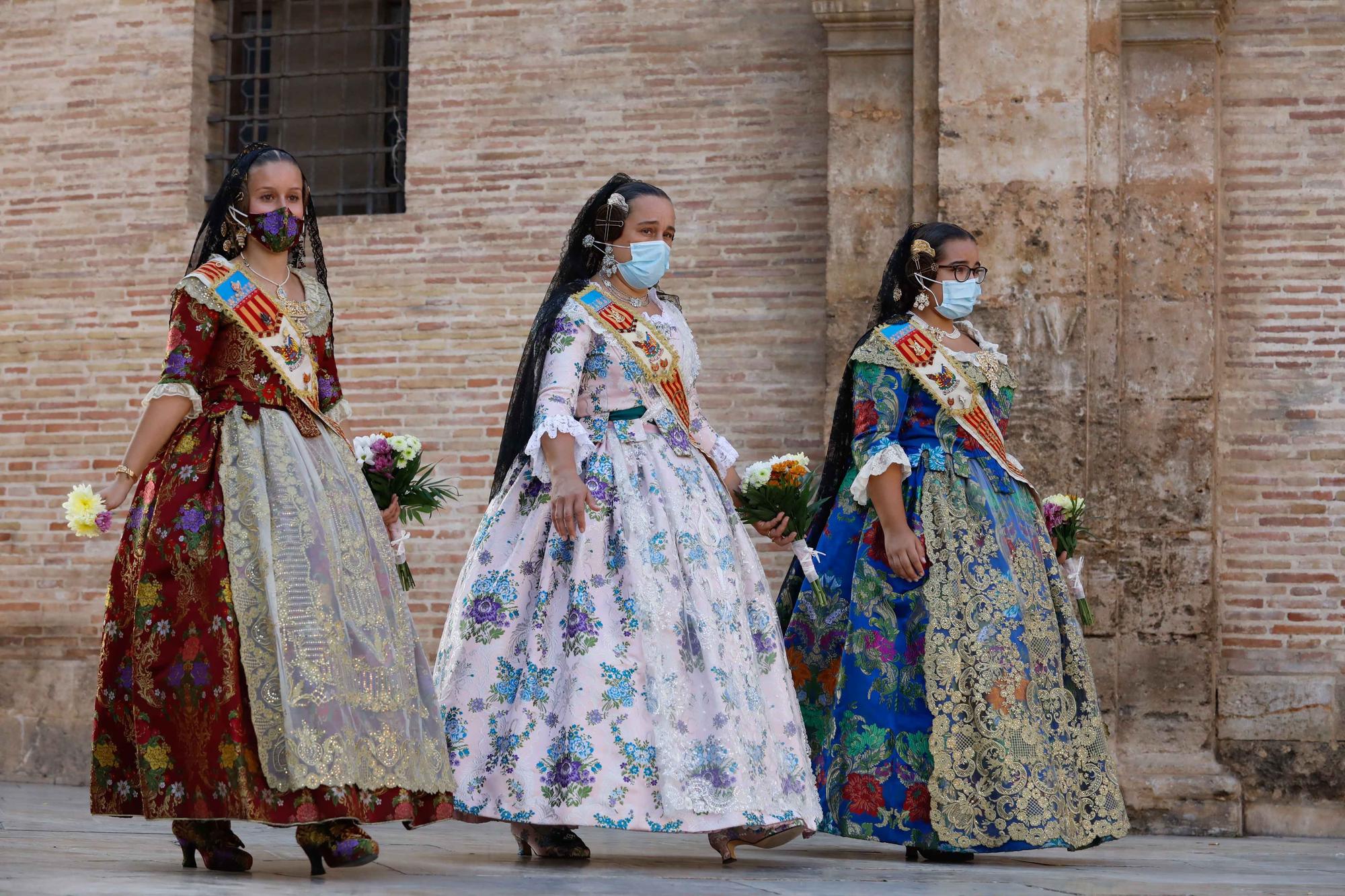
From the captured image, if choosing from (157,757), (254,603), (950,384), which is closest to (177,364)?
(254,603)

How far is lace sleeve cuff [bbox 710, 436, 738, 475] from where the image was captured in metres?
5.37

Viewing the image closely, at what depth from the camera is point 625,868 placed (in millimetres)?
4785

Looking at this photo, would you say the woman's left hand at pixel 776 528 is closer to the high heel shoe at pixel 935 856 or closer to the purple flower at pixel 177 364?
the high heel shoe at pixel 935 856

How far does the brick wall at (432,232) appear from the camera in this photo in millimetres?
8461

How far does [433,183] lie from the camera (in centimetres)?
890

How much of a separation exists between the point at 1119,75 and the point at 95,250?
5169 millimetres

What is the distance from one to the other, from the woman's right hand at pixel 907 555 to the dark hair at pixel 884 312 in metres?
0.37

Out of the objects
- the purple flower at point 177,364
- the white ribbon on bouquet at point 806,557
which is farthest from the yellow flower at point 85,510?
the white ribbon on bouquet at point 806,557

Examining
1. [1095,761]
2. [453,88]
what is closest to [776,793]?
[1095,761]

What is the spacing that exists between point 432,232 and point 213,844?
489cm

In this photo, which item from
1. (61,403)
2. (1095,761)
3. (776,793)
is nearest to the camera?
(776,793)

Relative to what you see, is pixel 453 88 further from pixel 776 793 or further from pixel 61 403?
pixel 776 793

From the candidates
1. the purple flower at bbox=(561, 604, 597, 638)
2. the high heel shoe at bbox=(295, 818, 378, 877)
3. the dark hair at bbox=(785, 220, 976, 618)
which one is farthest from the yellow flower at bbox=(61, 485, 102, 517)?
the dark hair at bbox=(785, 220, 976, 618)

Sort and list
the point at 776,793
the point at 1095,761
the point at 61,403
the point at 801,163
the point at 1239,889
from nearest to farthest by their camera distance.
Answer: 1. the point at 1239,889
2. the point at 776,793
3. the point at 1095,761
4. the point at 801,163
5. the point at 61,403
